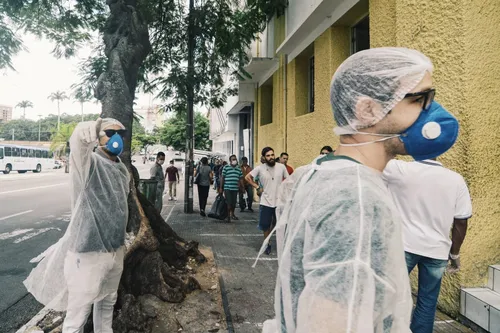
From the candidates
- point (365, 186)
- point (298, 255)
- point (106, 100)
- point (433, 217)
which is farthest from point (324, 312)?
point (106, 100)

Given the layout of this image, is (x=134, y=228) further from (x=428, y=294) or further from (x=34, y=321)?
(x=428, y=294)

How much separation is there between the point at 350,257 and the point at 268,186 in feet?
17.7

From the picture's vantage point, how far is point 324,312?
3.26 ft

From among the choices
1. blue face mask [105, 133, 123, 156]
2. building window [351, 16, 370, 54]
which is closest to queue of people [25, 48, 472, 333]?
blue face mask [105, 133, 123, 156]

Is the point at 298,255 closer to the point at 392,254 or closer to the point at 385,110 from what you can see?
the point at 392,254

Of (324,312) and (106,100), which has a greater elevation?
(106,100)

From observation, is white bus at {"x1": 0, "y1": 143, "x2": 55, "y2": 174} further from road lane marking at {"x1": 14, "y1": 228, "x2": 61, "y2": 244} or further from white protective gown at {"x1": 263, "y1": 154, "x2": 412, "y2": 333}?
white protective gown at {"x1": 263, "y1": 154, "x2": 412, "y2": 333}

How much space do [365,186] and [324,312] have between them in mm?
370

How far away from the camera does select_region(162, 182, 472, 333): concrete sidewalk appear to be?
147 inches

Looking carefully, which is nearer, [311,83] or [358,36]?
[358,36]

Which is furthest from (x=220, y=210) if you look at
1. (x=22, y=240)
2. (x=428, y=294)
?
(x=428, y=294)

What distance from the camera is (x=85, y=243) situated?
2.72 metres

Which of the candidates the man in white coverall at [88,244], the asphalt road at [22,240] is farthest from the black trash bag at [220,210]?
the man in white coverall at [88,244]

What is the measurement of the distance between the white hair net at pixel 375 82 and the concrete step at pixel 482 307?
297 cm
